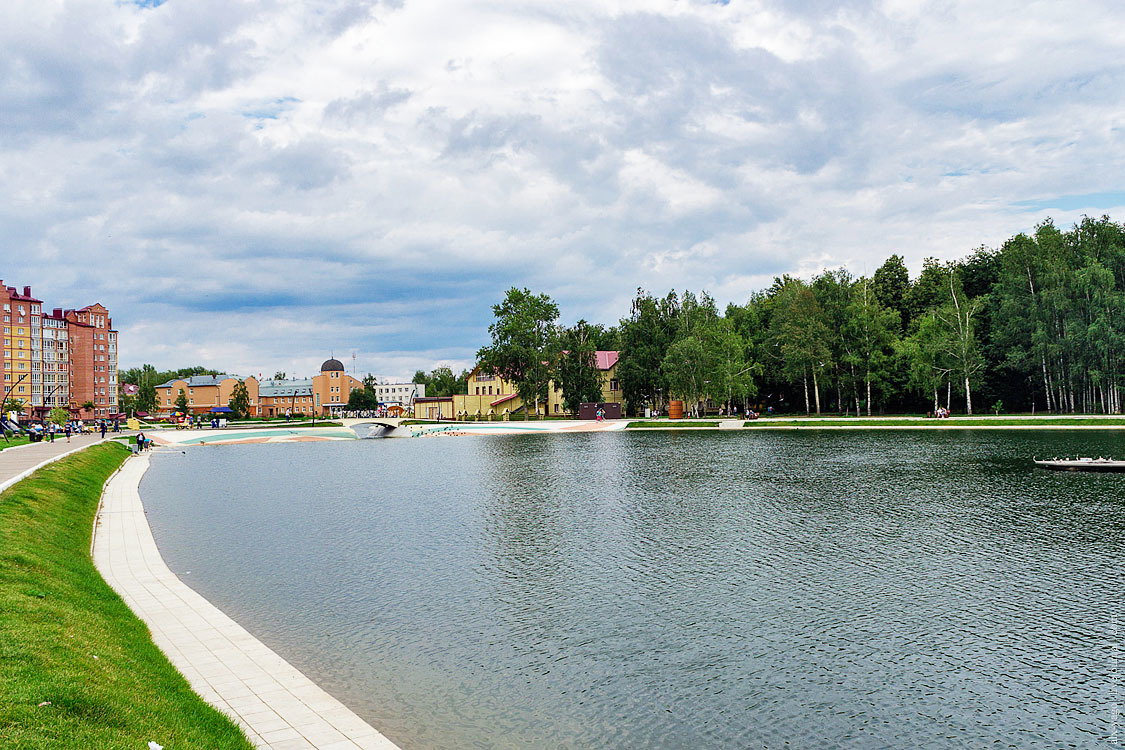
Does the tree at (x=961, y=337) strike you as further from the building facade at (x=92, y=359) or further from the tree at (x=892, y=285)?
the building facade at (x=92, y=359)

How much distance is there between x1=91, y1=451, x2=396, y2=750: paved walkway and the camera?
314 inches

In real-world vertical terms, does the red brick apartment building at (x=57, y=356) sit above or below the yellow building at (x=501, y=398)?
above

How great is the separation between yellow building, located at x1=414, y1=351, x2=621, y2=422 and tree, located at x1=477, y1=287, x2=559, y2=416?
→ 2792mm

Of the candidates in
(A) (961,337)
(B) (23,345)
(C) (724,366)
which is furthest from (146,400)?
(A) (961,337)

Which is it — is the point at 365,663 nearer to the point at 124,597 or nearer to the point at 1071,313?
the point at 124,597

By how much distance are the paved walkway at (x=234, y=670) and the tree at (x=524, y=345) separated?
3093 inches

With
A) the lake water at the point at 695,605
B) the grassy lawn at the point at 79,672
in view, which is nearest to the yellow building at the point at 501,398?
the lake water at the point at 695,605

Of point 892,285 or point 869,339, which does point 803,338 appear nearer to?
point 869,339

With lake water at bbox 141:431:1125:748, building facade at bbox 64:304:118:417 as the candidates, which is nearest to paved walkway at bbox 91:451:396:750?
lake water at bbox 141:431:1125:748

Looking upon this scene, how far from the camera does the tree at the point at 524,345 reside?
9575 cm

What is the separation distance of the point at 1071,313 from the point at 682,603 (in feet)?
213

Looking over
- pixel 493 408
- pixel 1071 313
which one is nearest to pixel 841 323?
pixel 1071 313

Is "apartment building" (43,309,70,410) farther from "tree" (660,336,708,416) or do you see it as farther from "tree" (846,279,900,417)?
"tree" (846,279,900,417)

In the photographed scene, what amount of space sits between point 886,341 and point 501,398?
183 ft
